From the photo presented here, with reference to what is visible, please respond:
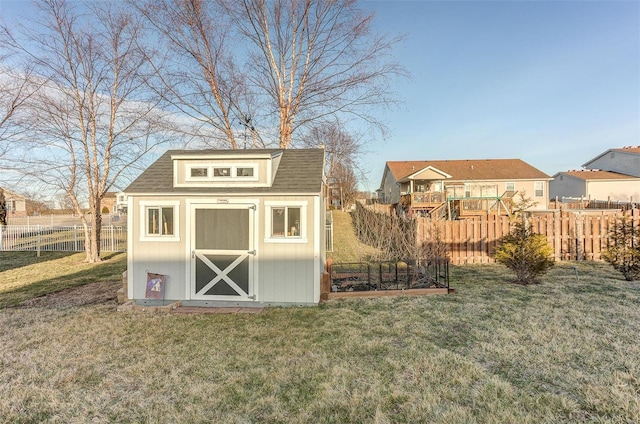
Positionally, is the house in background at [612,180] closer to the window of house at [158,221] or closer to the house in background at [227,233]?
the house in background at [227,233]

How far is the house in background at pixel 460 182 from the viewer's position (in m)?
22.5

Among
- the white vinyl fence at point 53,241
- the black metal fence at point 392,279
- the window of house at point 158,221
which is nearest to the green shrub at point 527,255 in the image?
the black metal fence at point 392,279

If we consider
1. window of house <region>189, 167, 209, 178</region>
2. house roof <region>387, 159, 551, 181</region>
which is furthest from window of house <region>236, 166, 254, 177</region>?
house roof <region>387, 159, 551, 181</region>

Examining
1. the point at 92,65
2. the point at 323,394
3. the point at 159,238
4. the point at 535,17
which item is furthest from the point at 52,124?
the point at 535,17

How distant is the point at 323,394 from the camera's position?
317cm

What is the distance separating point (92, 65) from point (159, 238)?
976cm

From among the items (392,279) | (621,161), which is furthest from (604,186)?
(392,279)

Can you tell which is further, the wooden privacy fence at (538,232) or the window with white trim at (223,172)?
the wooden privacy fence at (538,232)

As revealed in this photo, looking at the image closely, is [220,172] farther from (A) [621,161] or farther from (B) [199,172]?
(A) [621,161]

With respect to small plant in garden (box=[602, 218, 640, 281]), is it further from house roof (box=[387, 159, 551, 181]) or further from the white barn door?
house roof (box=[387, 159, 551, 181])

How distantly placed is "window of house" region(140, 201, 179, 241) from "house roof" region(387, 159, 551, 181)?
981 inches

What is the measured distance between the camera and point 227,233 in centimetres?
666

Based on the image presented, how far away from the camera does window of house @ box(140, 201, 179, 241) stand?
22.2 ft

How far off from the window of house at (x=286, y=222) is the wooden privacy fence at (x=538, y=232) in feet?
17.3
